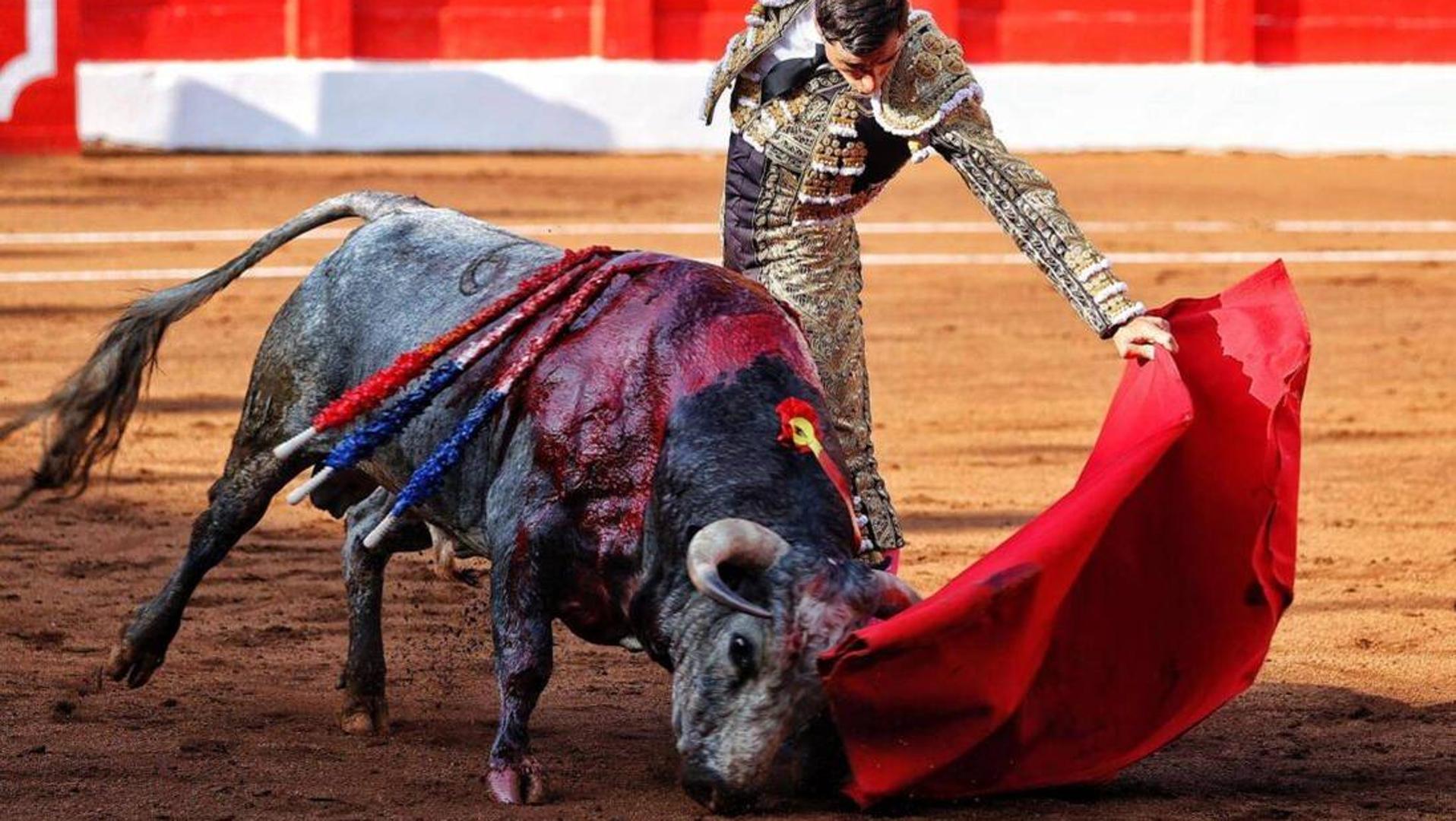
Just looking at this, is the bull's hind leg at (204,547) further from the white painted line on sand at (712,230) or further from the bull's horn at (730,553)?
the white painted line on sand at (712,230)

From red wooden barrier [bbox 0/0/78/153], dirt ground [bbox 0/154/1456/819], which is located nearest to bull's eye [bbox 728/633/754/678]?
dirt ground [bbox 0/154/1456/819]

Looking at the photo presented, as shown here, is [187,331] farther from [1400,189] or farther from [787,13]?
[1400,189]

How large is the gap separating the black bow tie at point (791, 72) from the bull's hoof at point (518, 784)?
47.8 inches

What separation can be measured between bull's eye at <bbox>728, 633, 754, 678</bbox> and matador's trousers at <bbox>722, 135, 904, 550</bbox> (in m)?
0.82

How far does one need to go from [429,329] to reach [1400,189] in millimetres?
10181

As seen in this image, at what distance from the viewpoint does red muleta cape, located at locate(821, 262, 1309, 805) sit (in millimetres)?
3227

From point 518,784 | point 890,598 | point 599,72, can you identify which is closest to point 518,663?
point 518,784

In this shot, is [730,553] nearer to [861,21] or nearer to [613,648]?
[861,21]

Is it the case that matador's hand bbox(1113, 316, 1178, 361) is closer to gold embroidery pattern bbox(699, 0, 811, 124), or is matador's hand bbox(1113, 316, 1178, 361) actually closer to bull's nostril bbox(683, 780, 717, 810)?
gold embroidery pattern bbox(699, 0, 811, 124)

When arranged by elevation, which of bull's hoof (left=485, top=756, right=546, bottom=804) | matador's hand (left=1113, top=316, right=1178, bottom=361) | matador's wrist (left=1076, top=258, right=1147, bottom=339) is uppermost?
matador's wrist (left=1076, top=258, right=1147, bottom=339)

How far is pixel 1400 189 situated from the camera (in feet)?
42.7

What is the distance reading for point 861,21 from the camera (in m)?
3.55

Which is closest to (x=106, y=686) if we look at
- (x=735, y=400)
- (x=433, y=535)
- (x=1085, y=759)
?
(x=433, y=535)

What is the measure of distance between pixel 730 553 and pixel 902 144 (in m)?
1.01
